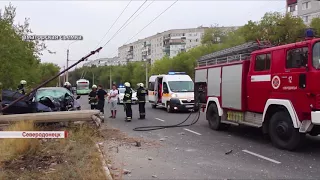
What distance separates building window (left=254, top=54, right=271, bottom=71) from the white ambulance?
9.83 metres

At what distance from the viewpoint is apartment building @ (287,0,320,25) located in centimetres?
5628

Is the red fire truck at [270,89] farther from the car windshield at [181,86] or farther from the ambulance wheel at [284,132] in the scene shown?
the car windshield at [181,86]

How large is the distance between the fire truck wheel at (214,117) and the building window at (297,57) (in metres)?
3.90

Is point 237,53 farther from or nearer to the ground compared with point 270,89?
farther from the ground

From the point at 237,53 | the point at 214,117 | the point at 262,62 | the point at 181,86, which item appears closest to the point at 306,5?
the point at 181,86

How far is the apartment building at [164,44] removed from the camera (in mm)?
96625

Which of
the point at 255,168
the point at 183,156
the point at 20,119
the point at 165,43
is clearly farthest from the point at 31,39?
the point at 165,43

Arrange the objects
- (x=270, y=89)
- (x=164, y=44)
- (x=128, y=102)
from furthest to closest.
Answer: (x=164, y=44), (x=128, y=102), (x=270, y=89)

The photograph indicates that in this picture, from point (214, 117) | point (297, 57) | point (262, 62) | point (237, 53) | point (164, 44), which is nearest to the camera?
point (297, 57)

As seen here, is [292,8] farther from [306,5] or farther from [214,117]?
[214,117]

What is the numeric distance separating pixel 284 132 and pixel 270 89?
3.72 ft

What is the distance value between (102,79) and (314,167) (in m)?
100

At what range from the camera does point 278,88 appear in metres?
8.73

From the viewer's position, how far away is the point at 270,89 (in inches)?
356
